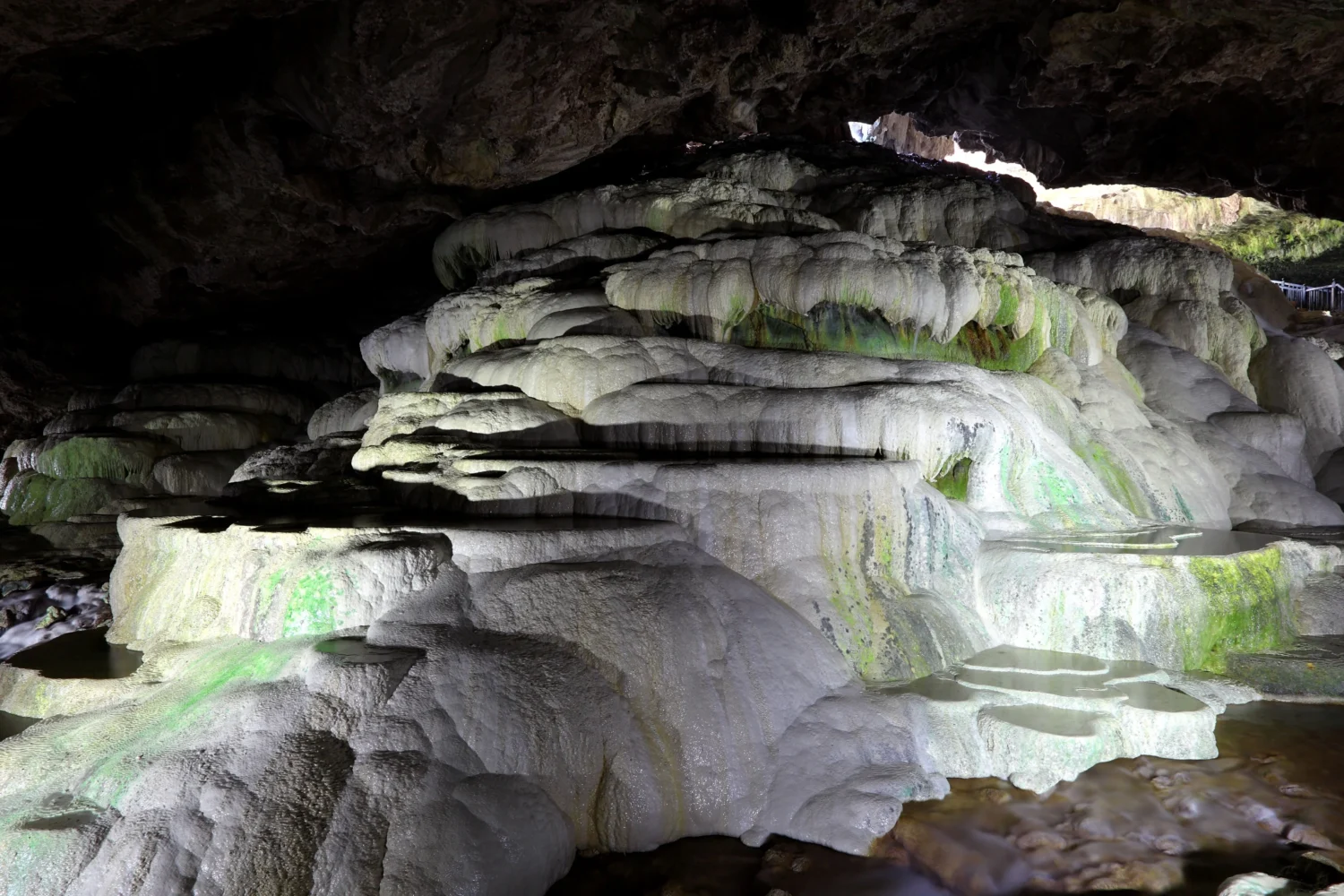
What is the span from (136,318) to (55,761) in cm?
1146

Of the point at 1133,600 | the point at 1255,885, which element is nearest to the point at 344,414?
the point at 1133,600

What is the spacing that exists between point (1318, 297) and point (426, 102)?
19.1 m

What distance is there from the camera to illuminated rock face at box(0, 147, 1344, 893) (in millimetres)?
3518

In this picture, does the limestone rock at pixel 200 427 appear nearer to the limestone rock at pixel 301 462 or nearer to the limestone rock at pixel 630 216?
the limestone rock at pixel 630 216

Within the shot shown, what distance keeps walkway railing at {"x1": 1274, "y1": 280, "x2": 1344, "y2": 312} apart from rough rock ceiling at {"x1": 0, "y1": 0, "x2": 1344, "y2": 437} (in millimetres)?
5719

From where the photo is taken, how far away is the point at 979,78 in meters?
15.0

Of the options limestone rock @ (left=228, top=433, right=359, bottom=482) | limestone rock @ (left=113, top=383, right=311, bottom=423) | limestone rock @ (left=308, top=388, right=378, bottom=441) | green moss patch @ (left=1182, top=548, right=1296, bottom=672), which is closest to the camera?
green moss patch @ (left=1182, top=548, right=1296, bottom=672)

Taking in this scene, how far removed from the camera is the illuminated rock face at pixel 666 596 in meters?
3.52

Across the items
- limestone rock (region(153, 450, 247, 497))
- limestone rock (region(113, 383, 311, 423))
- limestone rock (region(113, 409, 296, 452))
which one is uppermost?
limestone rock (region(113, 383, 311, 423))

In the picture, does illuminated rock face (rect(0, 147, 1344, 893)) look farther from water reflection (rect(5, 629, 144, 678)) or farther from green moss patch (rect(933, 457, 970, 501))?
water reflection (rect(5, 629, 144, 678))

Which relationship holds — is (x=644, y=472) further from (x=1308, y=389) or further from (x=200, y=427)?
(x=1308, y=389)

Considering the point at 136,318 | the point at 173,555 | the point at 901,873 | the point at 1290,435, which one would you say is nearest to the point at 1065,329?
the point at 1290,435

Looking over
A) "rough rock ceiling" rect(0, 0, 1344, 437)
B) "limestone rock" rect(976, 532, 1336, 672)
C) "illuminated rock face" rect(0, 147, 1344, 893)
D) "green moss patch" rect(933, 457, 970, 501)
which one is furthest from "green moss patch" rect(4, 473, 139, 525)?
"limestone rock" rect(976, 532, 1336, 672)

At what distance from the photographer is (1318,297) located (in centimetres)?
1845
